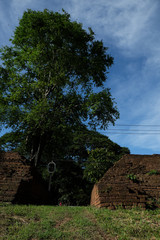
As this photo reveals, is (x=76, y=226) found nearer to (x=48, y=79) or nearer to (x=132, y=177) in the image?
(x=132, y=177)

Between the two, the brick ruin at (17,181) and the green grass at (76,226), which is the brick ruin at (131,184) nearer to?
the green grass at (76,226)

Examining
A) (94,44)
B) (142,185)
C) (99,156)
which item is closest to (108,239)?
(142,185)

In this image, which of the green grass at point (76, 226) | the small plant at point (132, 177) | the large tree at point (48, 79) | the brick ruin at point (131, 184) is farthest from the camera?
the large tree at point (48, 79)

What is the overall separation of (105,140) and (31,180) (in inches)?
707

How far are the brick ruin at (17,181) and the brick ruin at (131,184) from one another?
2447mm

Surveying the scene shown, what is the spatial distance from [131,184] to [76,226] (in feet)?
10.1

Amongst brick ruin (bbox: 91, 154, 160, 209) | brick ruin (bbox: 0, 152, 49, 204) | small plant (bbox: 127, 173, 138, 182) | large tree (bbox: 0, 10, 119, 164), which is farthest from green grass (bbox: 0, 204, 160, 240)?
large tree (bbox: 0, 10, 119, 164)

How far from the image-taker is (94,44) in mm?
13922

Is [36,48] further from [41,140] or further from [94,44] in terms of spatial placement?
[41,140]

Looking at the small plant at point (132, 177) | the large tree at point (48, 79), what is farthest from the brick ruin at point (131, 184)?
the large tree at point (48, 79)

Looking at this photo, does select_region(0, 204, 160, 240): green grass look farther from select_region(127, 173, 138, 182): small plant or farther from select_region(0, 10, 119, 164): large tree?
select_region(0, 10, 119, 164): large tree

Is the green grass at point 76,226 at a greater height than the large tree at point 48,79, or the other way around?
the large tree at point 48,79

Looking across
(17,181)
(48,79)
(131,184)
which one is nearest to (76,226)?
(131,184)

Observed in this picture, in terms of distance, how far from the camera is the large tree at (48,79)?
36.9ft
